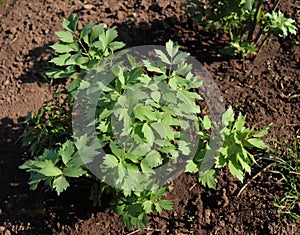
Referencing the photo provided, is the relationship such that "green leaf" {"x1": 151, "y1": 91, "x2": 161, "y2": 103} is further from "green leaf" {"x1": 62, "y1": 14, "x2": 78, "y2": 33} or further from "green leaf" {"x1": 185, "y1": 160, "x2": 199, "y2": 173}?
"green leaf" {"x1": 62, "y1": 14, "x2": 78, "y2": 33}

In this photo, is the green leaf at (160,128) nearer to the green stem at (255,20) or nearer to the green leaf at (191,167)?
the green leaf at (191,167)

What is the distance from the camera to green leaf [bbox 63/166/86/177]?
Answer: 228 cm

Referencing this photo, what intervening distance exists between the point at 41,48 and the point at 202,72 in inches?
52.8

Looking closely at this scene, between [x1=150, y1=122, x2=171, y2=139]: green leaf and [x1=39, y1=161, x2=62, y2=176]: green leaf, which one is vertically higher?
[x1=150, y1=122, x2=171, y2=139]: green leaf

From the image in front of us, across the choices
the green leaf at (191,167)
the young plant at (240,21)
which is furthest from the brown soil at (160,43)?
the green leaf at (191,167)

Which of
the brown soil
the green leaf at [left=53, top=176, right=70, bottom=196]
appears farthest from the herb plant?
the brown soil

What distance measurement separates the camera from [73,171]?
89.9 inches

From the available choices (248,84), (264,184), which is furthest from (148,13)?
(264,184)

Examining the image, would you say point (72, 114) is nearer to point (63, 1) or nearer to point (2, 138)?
point (2, 138)

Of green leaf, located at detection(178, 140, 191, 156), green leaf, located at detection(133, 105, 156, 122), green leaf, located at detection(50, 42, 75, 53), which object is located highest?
green leaf, located at detection(50, 42, 75, 53)

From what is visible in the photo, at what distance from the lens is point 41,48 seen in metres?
3.66

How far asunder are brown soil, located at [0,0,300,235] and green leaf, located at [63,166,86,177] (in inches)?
26.6

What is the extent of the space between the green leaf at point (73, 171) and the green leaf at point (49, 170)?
0.11 ft

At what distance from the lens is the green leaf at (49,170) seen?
2.25 meters
